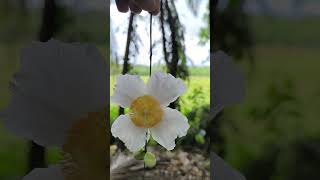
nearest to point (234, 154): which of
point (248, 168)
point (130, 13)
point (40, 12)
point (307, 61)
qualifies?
point (248, 168)

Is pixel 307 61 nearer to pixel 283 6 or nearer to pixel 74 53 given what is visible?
pixel 283 6

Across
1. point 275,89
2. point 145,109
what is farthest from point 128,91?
point 275,89

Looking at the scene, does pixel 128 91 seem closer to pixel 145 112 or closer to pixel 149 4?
pixel 145 112

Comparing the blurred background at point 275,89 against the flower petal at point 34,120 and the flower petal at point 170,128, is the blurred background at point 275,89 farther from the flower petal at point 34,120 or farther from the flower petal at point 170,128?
the flower petal at point 34,120

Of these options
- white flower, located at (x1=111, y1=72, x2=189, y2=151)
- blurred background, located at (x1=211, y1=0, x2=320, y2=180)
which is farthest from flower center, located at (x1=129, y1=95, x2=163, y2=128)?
blurred background, located at (x1=211, y1=0, x2=320, y2=180)

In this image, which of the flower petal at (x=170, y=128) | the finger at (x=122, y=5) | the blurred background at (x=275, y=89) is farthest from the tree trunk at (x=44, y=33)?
the blurred background at (x=275, y=89)

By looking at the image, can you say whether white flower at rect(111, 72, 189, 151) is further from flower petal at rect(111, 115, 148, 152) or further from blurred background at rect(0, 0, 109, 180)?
blurred background at rect(0, 0, 109, 180)
